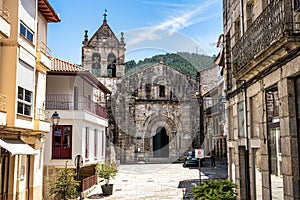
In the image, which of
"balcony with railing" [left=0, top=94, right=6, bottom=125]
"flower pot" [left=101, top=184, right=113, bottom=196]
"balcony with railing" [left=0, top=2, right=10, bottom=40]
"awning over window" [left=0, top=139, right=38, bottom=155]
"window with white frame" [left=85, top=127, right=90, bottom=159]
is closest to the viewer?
"balcony with railing" [left=0, top=2, right=10, bottom=40]

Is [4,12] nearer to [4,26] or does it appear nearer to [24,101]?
[4,26]

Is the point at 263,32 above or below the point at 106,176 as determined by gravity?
above

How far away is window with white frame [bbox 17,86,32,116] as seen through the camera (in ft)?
36.1

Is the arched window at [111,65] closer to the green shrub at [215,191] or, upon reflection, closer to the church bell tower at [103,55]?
the church bell tower at [103,55]

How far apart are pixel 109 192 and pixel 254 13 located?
10944 mm

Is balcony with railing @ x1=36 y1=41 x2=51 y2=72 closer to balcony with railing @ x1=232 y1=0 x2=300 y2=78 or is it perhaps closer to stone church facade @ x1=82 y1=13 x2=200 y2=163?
balcony with railing @ x1=232 y1=0 x2=300 y2=78

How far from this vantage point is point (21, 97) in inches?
438

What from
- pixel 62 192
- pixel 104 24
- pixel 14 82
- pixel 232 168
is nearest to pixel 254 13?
pixel 232 168

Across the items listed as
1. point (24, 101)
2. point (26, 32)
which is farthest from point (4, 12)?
point (24, 101)

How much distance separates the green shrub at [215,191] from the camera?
28.4ft

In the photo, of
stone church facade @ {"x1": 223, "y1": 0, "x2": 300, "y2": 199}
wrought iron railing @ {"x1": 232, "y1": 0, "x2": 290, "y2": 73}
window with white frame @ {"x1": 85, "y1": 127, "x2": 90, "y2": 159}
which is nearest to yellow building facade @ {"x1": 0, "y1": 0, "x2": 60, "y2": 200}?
window with white frame @ {"x1": 85, "y1": 127, "x2": 90, "y2": 159}

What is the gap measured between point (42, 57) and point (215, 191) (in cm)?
848

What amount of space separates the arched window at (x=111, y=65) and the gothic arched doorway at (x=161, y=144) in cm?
756

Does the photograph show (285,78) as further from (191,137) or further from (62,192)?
(191,137)
